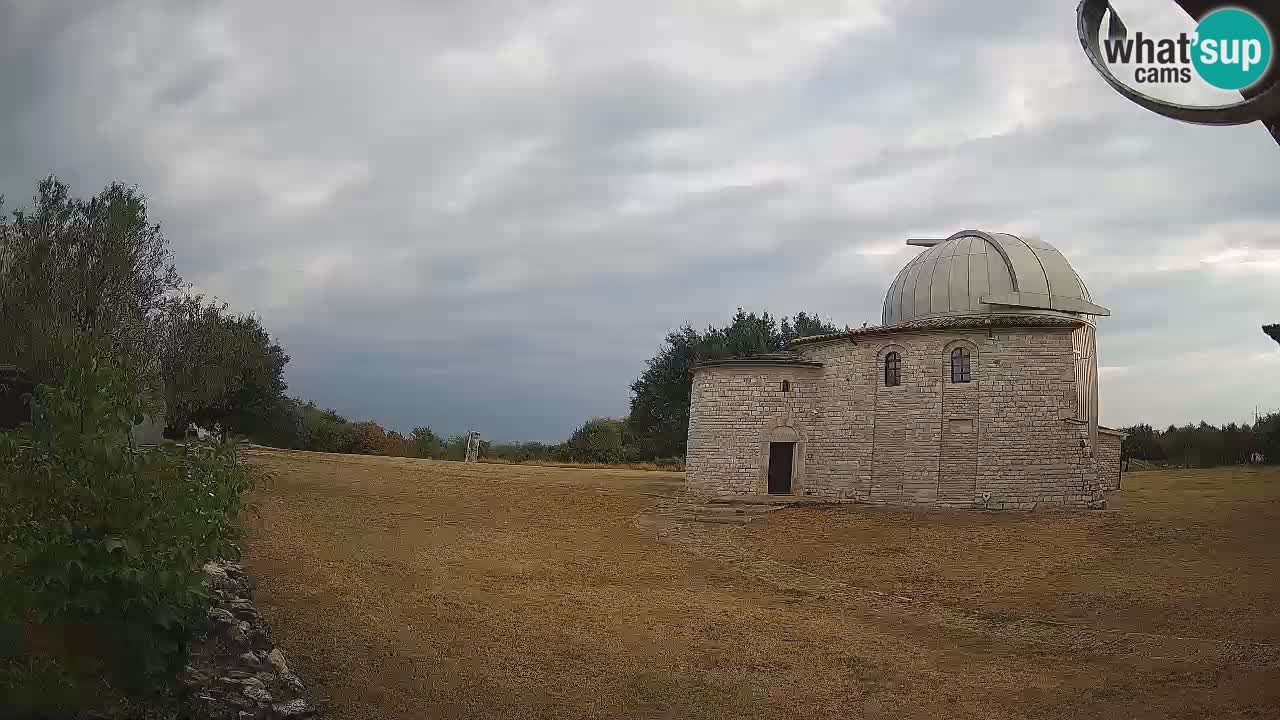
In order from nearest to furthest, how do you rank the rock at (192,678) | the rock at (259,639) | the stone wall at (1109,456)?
the rock at (192,678) → the rock at (259,639) → the stone wall at (1109,456)

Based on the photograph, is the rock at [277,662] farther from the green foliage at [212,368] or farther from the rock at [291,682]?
the green foliage at [212,368]

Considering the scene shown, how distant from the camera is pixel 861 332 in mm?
23172

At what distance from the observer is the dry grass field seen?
859 centimetres

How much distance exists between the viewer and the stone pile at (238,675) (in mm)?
7016

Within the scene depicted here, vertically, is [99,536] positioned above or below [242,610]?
above

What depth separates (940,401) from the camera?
71.9 ft

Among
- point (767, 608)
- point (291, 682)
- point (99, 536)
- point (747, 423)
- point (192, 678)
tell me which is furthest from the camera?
point (747, 423)

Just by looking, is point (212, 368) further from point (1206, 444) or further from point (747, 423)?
point (1206, 444)

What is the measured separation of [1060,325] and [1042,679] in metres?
13.8

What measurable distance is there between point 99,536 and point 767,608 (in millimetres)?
9049

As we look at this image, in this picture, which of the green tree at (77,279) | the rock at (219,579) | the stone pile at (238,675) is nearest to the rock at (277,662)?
the stone pile at (238,675)

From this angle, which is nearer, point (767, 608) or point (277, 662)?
point (277, 662)

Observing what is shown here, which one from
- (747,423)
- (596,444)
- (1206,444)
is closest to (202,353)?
(747,423)

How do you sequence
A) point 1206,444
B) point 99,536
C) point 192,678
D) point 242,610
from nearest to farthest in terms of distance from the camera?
point 99,536 < point 192,678 < point 242,610 < point 1206,444
